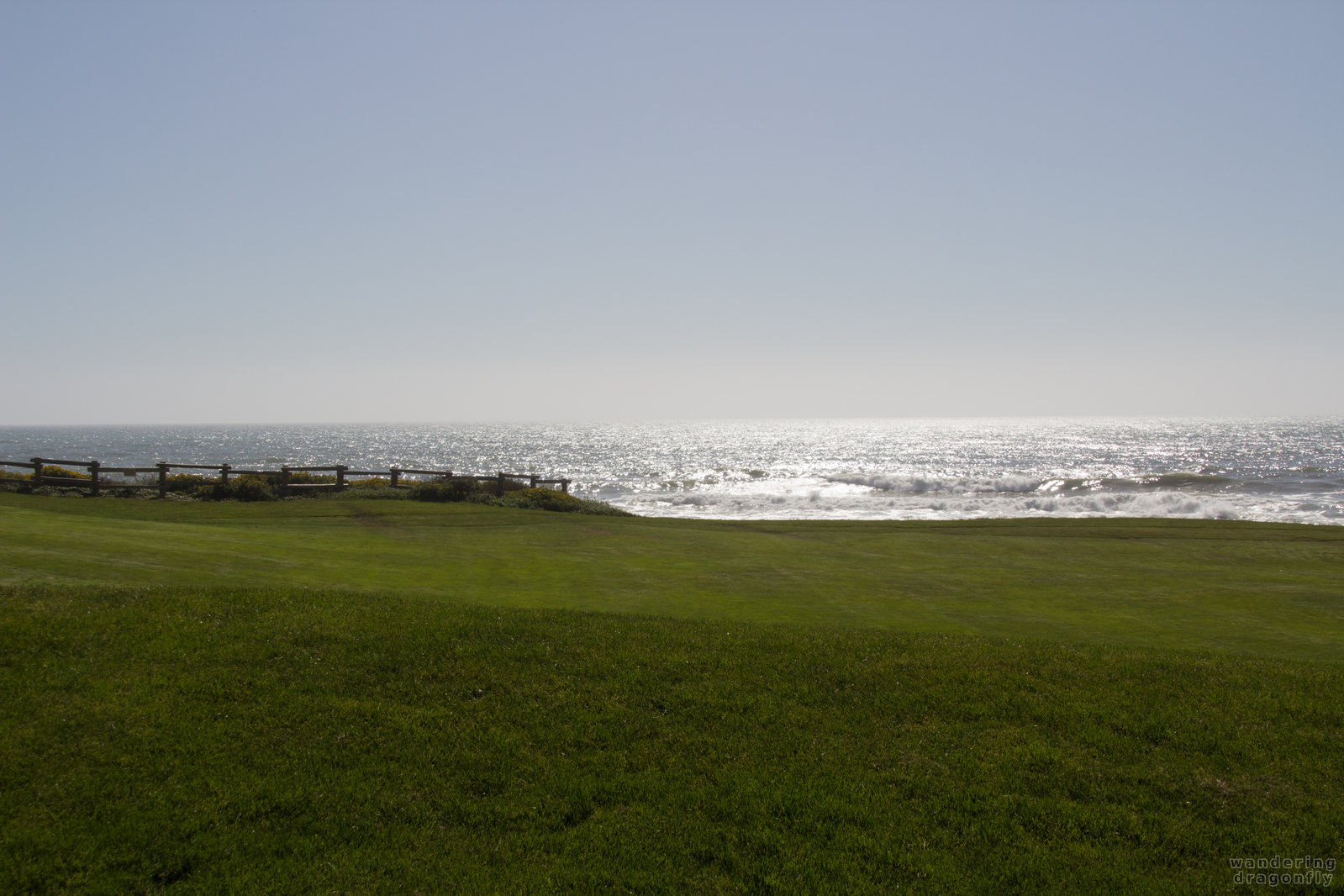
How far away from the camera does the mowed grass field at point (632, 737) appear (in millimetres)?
5414

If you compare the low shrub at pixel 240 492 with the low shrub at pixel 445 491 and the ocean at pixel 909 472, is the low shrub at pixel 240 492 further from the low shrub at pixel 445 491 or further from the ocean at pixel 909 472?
the ocean at pixel 909 472

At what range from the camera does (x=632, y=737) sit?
7145 millimetres

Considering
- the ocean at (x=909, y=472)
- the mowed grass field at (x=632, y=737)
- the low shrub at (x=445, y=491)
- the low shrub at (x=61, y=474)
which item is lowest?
the ocean at (x=909, y=472)

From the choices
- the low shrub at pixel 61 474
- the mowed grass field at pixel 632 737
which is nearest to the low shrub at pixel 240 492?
the low shrub at pixel 61 474

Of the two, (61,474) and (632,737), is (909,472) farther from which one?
(632,737)

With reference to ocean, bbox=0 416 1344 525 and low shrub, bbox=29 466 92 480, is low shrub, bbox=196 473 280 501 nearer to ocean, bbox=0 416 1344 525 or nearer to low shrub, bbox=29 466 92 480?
low shrub, bbox=29 466 92 480

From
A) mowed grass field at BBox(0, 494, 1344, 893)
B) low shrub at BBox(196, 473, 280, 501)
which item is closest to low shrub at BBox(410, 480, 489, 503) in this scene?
low shrub at BBox(196, 473, 280, 501)

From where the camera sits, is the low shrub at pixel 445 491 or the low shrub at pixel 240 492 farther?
the low shrub at pixel 445 491

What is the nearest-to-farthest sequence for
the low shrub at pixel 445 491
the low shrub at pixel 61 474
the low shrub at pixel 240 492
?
the low shrub at pixel 61 474 < the low shrub at pixel 240 492 < the low shrub at pixel 445 491

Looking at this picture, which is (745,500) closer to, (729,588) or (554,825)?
(729,588)

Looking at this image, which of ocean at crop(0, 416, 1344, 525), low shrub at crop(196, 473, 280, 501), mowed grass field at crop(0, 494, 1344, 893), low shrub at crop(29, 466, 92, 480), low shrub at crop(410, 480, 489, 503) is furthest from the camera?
ocean at crop(0, 416, 1344, 525)

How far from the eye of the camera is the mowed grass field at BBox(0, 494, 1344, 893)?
17.8 feet

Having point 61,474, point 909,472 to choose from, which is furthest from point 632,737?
point 909,472

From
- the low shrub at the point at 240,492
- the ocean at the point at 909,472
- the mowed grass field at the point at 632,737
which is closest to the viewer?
the mowed grass field at the point at 632,737
